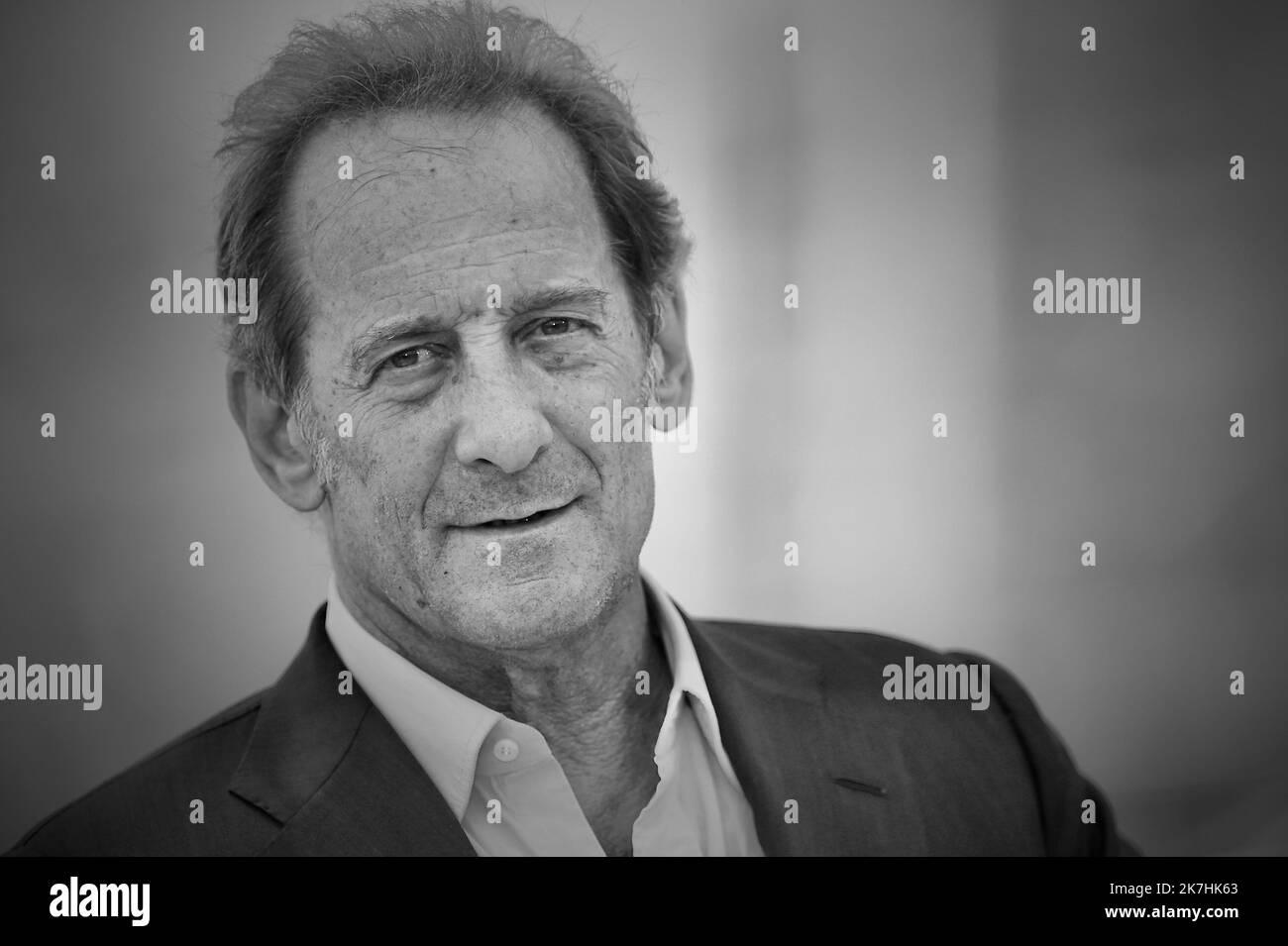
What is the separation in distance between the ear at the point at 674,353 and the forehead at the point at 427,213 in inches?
10.1

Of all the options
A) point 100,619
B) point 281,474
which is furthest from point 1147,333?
point 100,619

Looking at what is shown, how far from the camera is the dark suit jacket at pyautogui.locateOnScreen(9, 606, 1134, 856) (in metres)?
1.75

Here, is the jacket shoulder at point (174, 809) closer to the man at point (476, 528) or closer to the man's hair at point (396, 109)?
the man at point (476, 528)

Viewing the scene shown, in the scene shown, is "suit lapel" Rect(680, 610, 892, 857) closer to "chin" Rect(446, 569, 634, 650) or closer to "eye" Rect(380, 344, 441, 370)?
"chin" Rect(446, 569, 634, 650)

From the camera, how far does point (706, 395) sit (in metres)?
2.15

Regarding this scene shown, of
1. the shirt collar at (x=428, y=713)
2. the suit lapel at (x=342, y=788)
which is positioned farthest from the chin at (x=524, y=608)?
the suit lapel at (x=342, y=788)

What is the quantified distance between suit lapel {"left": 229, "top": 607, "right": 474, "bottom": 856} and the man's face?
0.64ft

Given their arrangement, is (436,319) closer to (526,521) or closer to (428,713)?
(526,521)

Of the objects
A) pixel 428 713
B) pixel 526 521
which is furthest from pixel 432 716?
pixel 526 521

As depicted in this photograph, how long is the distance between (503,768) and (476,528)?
380mm

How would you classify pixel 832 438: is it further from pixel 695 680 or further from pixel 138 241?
pixel 138 241

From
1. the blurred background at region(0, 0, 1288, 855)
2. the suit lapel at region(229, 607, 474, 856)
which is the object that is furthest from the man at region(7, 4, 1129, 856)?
the blurred background at region(0, 0, 1288, 855)

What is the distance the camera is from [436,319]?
177 cm

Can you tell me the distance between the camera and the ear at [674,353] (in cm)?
207
